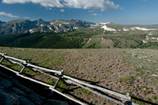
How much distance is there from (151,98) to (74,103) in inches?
310

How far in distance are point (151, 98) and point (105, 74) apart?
588cm

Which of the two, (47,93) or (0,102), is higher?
(0,102)

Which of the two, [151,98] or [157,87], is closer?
[151,98]

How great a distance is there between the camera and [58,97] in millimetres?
9086

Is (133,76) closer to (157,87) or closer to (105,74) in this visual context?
(157,87)

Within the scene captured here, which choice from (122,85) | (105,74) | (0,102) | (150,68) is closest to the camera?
(0,102)

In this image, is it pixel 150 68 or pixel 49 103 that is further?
pixel 150 68

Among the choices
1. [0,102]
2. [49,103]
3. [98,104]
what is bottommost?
[98,104]

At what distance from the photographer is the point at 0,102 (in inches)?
195

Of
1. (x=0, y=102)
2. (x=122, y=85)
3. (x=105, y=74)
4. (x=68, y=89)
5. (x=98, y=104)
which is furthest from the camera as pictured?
(x=105, y=74)

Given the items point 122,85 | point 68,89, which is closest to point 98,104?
point 68,89

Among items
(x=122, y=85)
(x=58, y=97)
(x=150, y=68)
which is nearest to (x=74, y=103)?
(x=58, y=97)

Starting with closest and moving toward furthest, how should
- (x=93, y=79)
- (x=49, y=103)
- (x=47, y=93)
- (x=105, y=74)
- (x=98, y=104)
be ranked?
(x=49, y=103) < (x=98, y=104) < (x=47, y=93) < (x=93, y=79) < (x=105, y=74)

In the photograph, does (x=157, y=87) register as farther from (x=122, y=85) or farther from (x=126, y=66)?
(x=126, y=66)
